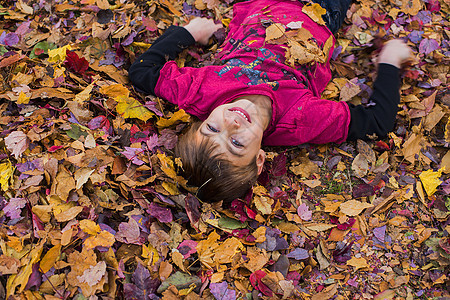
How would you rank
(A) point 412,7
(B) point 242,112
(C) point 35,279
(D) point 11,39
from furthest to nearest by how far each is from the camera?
(A) point 412,7
(D) point 11,39
(B) point 242,112
(C) point 35,279

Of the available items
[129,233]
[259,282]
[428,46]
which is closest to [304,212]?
[259,282]

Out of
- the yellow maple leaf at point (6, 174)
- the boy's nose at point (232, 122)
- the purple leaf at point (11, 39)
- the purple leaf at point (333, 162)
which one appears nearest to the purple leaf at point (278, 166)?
the purple leaf at point (333, 162)

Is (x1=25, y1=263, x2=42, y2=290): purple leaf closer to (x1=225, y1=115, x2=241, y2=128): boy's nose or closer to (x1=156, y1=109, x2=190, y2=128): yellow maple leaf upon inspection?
(x1=156, y1=109, x2=190, y2=128): yellow maple leaf

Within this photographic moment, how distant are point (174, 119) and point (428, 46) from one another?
7.84 feet

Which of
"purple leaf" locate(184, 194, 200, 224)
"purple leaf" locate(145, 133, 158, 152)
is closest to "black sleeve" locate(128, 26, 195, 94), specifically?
"purple leaf" locate(145, 133, 158, 152)

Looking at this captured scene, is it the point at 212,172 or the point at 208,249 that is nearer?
the point at 208,249

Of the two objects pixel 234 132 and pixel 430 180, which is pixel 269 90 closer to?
pixel 234 132

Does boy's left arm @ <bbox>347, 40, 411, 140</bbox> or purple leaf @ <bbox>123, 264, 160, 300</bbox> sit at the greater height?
boy's left arm @ <bbox>347, 40, 411, 140</bbox>

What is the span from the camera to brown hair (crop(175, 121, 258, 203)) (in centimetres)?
244

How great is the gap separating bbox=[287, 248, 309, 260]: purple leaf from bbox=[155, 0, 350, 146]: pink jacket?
0.84m

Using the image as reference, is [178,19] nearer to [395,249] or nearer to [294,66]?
[294,66]

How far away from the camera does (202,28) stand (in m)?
3.31

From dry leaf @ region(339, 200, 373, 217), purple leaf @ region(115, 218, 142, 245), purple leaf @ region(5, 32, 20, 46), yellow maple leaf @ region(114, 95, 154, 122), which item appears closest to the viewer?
purple leaf @ region(115, 218, 142, 245)

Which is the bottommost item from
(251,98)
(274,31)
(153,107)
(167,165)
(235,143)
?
(167,165)
